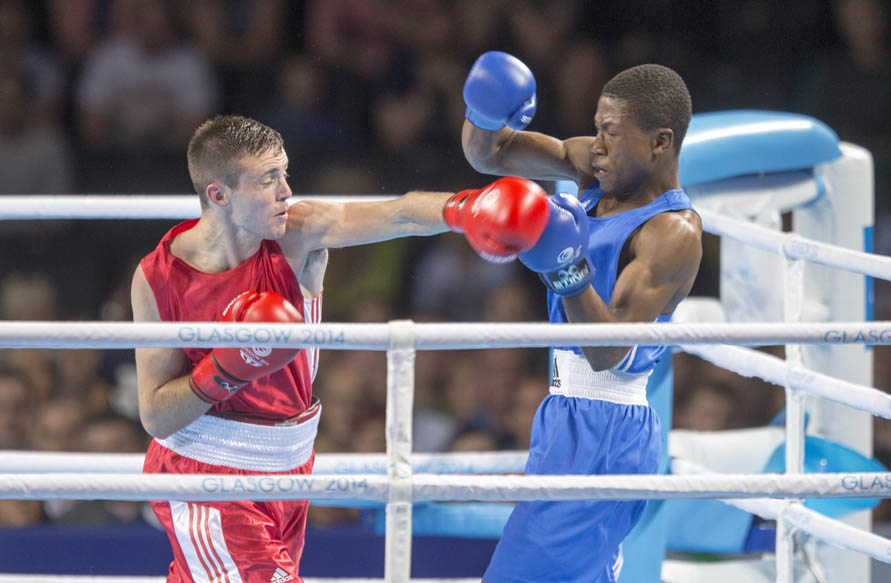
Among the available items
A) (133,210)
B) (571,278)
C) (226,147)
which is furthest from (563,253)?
(133,210)

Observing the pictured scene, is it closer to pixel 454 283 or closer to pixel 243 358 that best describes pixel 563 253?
pixel 243 358

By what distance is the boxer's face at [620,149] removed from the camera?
7.34ft

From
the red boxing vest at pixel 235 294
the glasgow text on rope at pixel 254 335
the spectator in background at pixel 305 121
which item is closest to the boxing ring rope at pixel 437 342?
the glasgow text on rope at pixel 254 335

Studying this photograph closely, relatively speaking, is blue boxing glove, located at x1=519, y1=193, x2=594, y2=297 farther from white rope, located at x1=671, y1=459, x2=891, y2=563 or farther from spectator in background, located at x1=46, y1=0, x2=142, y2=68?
spectator in background, located at x1=46, y1=0, x2=142, y2=68

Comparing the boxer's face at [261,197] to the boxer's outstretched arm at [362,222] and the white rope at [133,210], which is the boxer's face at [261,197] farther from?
the white rope at [133,210]

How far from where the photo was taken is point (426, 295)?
510cm

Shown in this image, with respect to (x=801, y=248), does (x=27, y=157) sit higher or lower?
higher

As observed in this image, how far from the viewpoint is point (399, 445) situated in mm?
1885

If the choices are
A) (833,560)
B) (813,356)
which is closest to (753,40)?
(813,356)

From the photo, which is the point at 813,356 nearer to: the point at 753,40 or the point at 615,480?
the point at 615,480

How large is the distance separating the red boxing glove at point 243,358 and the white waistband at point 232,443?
0.13m

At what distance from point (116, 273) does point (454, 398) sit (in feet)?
5.61

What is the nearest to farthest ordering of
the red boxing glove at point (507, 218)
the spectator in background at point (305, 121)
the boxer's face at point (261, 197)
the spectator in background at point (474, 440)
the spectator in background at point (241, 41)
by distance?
the red boxing glove at point (507, 218)
the boxer's face at point (261, 197)
the spectator in background at point (474, 440)
the spectator in background at point (305, 121)
the spectator in background at point (241, 41)

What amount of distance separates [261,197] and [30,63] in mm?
3751
